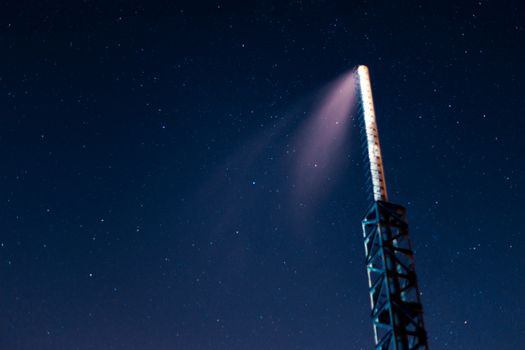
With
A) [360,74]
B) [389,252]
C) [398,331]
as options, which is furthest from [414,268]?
[360,74]

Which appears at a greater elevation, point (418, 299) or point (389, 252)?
point (389, 252)

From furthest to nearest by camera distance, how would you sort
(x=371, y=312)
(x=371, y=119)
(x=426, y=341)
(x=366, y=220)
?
1. (x=371, y=119)
2. (x=366, y=220)
3. (x=371, y=312)
4. (x=426, y=341)

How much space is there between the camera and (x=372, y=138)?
88.9ft

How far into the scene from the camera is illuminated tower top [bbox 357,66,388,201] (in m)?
25.7

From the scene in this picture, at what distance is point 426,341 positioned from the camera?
72.4 ft

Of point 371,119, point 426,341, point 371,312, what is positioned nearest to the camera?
point 426,341

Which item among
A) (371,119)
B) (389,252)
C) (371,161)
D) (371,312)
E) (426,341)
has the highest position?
(371,119)

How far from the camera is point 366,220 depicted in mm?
25203

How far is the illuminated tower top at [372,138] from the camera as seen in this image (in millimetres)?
25688

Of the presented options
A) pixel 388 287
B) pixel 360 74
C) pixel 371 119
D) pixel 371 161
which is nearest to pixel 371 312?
pixel 388 287

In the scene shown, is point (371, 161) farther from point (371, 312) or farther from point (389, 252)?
point (371, 312)

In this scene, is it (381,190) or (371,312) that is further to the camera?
(381,190)

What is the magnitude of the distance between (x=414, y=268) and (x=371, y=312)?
7.74ft

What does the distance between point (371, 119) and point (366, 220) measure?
500cm
